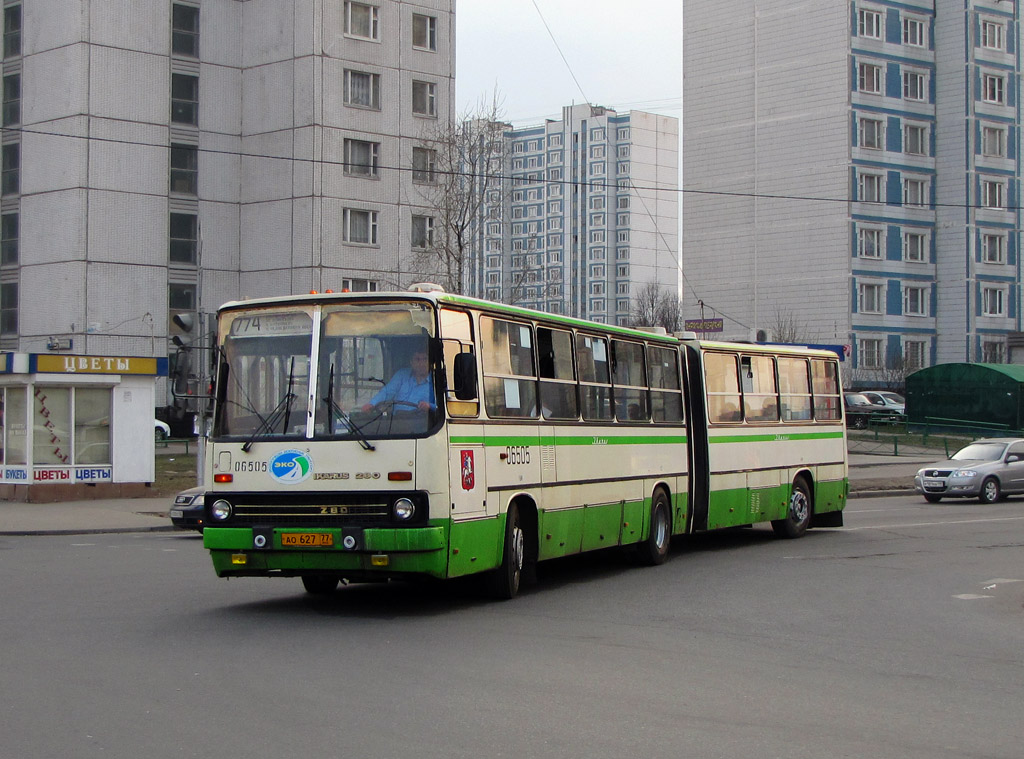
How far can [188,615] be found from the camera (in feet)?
39.5

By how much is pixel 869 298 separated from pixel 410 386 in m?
67.8

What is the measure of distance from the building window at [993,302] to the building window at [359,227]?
3870cm

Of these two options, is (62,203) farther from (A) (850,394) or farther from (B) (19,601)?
(B) (19,601)

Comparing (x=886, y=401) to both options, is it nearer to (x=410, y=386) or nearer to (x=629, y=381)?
(x=629, y=381)

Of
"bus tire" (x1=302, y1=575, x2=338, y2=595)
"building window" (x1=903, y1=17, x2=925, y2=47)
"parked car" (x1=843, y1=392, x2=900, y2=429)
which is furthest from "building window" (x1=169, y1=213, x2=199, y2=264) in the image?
"bus tire" (x1=302, y1=575, x2=338, y2=595)

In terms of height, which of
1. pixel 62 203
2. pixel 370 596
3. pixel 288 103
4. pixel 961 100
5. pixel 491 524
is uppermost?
pixel 961 100

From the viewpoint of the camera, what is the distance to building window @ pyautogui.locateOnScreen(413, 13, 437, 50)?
61.3 m

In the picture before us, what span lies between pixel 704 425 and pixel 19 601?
9.23m

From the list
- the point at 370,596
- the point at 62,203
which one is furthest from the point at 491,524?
the point at 62,203

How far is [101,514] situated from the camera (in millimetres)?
26578

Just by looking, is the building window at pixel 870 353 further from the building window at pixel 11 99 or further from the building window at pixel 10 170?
the building window at pixel 11 99

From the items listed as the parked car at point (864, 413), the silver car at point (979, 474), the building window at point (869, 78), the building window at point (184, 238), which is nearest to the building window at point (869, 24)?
the building window at point (869, 78)

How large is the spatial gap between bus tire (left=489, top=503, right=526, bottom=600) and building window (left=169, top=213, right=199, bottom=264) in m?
49.5

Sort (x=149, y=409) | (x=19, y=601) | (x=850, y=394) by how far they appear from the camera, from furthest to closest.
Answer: (x=850, y=394) → (x=149, y=409) → (x=19, y=601)
